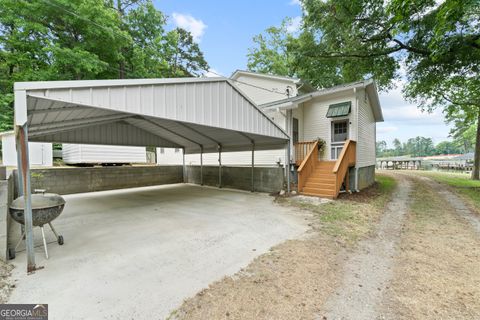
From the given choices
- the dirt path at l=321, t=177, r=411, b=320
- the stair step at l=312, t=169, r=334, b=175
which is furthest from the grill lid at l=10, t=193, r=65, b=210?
the stair step at l=312, t=169, r=334, b=175

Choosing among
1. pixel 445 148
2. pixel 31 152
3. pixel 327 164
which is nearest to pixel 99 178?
pixel 31 152

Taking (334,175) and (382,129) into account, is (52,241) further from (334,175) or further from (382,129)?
(382,129)

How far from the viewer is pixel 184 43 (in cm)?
2386

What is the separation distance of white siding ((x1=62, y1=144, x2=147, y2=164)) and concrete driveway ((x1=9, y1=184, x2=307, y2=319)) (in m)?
6.16

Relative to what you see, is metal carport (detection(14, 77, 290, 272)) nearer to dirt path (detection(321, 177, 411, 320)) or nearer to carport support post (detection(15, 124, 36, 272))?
carport support post (detection(15, 124, 36, 272))

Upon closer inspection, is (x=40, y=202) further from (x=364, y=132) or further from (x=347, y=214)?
(x=364, y=132)

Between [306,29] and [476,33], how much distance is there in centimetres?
682

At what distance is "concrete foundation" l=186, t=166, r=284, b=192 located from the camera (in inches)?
365

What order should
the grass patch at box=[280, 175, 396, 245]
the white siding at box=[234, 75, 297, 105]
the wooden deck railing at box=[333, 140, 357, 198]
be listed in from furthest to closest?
the white siding at box=[234, 75, 297, 105] → the wooden deck railing at box=[333, 140, 357, 198] → the grass patch at box=[280, 175, 396, 245]

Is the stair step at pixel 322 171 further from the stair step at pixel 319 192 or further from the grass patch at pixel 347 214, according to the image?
the grass patch at pixel 347 214

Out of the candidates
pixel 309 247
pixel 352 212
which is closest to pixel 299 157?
pixel 352 212

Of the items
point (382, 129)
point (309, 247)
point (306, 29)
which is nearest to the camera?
point (309, 247)

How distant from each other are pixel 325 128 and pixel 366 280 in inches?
333

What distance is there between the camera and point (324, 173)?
865 centimetres
